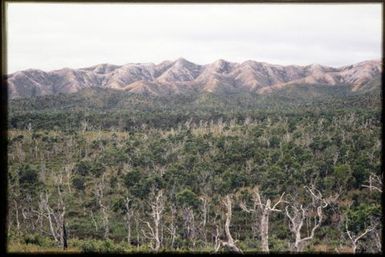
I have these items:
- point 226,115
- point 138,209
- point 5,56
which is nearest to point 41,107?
point 226,115

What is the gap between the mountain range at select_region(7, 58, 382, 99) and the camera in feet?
327

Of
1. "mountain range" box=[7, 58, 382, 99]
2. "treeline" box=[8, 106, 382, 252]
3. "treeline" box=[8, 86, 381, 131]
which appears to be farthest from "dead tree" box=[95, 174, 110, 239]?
"mountain range" box=[7, 58, 382, 99]

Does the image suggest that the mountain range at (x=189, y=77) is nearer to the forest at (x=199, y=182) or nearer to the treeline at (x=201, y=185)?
the forest at (x=199, y=182)

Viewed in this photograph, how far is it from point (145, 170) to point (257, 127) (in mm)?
11259

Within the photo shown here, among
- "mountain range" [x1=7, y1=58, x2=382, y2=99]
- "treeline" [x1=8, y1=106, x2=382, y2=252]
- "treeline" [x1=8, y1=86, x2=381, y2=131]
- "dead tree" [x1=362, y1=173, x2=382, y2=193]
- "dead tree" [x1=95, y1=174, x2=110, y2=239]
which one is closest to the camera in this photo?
"dead tree" [x1=362, y1=173, x2=382, y2=193]

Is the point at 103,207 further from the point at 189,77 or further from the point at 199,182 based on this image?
the point at 189,77

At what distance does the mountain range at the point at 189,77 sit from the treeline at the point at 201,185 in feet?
200

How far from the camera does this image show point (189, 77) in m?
121

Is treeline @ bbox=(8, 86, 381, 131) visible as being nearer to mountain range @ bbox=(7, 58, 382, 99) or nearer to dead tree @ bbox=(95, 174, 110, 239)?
dead tree @ bbox=(95, 174, 110, 239)

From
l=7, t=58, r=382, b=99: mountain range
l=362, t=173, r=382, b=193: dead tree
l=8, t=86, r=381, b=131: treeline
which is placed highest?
l=7, t=58, r=382, b=99: mountain range

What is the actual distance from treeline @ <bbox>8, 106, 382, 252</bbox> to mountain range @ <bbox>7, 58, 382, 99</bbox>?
200 feet

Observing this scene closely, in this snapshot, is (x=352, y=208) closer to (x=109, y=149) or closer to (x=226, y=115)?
(x=109, y=149)

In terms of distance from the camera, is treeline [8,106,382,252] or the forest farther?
treeline [8,106,382,252]

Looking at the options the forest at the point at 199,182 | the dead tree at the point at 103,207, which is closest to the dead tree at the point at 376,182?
the forest at the point at 199,182
